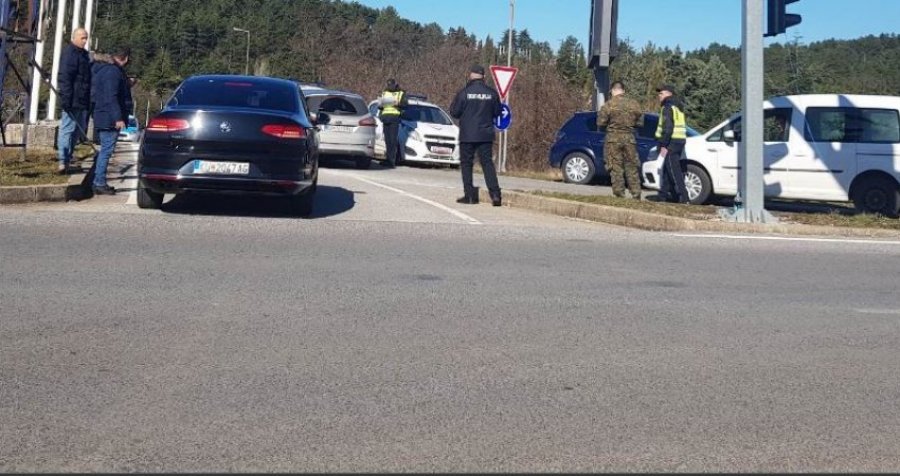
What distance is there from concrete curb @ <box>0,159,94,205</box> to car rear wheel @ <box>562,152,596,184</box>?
429 inches

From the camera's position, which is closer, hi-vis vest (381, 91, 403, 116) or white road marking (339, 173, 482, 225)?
white road marking (339, 173, 482, 225)

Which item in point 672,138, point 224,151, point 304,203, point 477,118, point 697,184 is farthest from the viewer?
point 697,184

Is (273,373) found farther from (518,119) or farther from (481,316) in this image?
(518,119)

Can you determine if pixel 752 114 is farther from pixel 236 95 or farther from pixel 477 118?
pixel 236 95

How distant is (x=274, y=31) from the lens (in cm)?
7606

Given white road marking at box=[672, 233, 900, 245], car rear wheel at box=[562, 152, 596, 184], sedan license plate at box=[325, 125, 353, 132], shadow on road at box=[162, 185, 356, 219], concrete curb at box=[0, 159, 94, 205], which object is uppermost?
sedan license plate at box=[325, 125, 353, 132]

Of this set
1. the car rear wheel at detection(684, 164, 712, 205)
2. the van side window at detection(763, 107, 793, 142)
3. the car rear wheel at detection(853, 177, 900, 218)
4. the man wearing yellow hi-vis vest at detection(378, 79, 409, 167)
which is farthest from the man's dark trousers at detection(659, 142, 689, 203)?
the man wearing yellow hi-vis vest at detection(378, 79, 409, 167)

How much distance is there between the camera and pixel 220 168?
11758mm

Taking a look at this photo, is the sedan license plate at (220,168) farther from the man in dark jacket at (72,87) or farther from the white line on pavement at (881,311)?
the white line on pavement at (881,311)

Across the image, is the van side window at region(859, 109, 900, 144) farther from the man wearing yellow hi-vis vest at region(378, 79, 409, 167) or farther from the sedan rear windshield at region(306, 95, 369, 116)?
the man wearing yellow hi-vis vest at region(378, 79, 409, 167)

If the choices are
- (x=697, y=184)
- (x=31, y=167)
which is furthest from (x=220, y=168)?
(x=697, y=184)

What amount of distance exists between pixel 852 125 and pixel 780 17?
11.5 feet

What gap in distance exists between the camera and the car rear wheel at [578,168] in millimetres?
22094

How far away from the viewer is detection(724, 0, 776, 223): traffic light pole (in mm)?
13625
